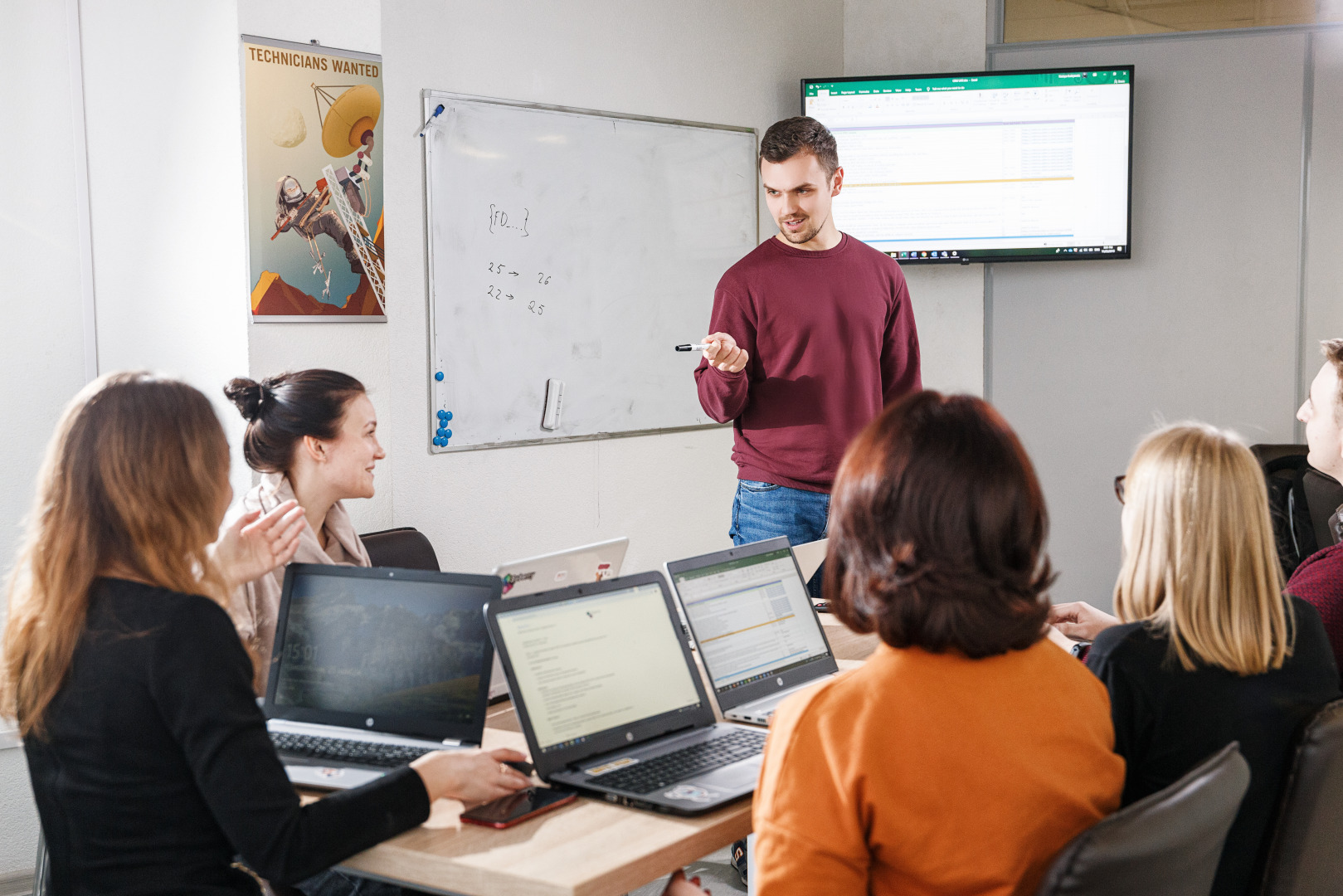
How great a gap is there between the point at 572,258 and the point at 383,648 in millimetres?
2250

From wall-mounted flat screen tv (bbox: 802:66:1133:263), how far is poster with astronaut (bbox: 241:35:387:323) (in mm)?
1917

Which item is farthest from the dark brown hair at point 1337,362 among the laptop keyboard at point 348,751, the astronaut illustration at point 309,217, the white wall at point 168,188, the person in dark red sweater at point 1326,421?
the white wall at point 168,188

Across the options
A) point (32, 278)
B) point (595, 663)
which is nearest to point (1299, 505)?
point (595, 663)

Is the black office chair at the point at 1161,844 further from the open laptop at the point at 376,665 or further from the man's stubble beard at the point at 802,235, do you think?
the man's stubble beard at the point at 802,235

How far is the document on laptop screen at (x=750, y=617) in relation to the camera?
1.91 metres

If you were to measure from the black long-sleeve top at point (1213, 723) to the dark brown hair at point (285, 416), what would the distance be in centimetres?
153

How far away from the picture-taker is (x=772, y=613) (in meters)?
2.04

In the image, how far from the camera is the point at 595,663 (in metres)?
1.70

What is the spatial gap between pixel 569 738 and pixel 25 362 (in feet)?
6.40

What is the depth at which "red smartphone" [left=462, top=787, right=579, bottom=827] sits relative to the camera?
148cm

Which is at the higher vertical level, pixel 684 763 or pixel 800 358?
pixel 800 358

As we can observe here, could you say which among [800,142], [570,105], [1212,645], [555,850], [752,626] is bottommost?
[555,850]

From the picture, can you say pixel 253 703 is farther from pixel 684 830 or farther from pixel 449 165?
pixel 449 165

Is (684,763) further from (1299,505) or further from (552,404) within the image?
(1299,505)
